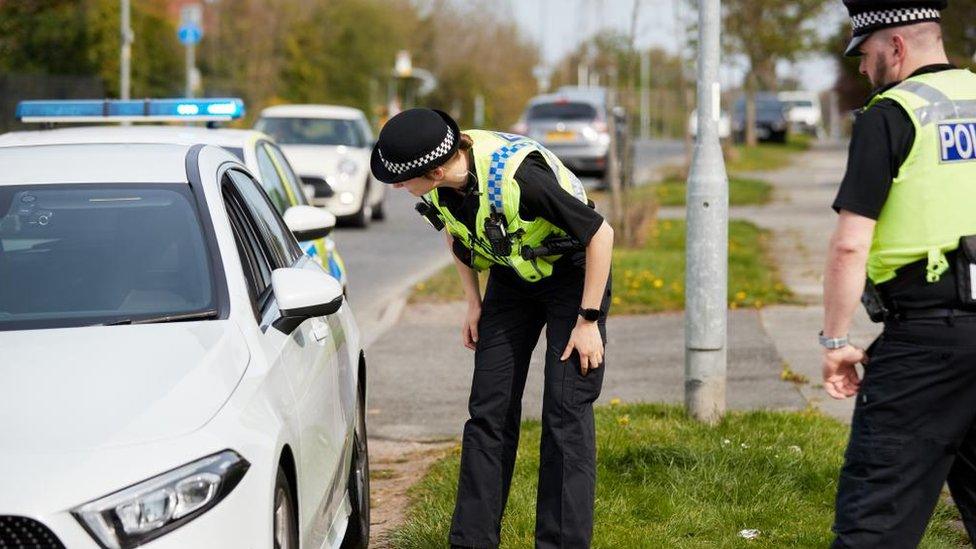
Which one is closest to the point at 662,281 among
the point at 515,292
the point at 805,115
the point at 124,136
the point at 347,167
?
the point at 124,136

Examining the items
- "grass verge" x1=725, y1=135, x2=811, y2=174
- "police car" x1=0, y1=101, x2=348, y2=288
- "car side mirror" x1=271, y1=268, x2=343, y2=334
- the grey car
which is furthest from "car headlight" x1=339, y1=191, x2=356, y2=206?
"grass verge" x1=725, y1=135, x2=811, y2=174

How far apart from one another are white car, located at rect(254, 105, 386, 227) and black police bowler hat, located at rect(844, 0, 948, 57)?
15.0 m

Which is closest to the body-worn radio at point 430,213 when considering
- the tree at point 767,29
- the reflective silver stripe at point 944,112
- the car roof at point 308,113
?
the reflective silver stripe at point 944,112

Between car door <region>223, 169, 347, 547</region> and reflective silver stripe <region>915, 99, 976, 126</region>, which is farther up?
reflective silver stripe <region>915, 99, 976, 126</region>

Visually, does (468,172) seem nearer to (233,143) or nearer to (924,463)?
(924,463)

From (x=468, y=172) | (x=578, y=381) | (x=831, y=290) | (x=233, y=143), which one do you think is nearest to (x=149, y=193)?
(x=468, y=172)

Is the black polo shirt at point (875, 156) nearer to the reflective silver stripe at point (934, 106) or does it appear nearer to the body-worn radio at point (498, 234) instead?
the reflective silver stripe at point (934, 106)

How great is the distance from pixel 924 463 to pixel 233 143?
18.0 ft

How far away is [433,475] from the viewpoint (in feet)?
20.7

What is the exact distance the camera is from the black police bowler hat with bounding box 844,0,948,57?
3.56m

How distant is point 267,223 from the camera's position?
5.16 metres

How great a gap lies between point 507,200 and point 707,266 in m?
2.63

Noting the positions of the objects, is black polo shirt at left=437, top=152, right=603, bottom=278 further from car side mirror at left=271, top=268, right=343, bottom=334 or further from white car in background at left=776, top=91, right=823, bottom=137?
white car in background at left=776, top=91, right=823, bottom=137

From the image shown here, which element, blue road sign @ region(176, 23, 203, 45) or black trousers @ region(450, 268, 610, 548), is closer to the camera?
black trousers @ region(450, 268, 610, 548)
